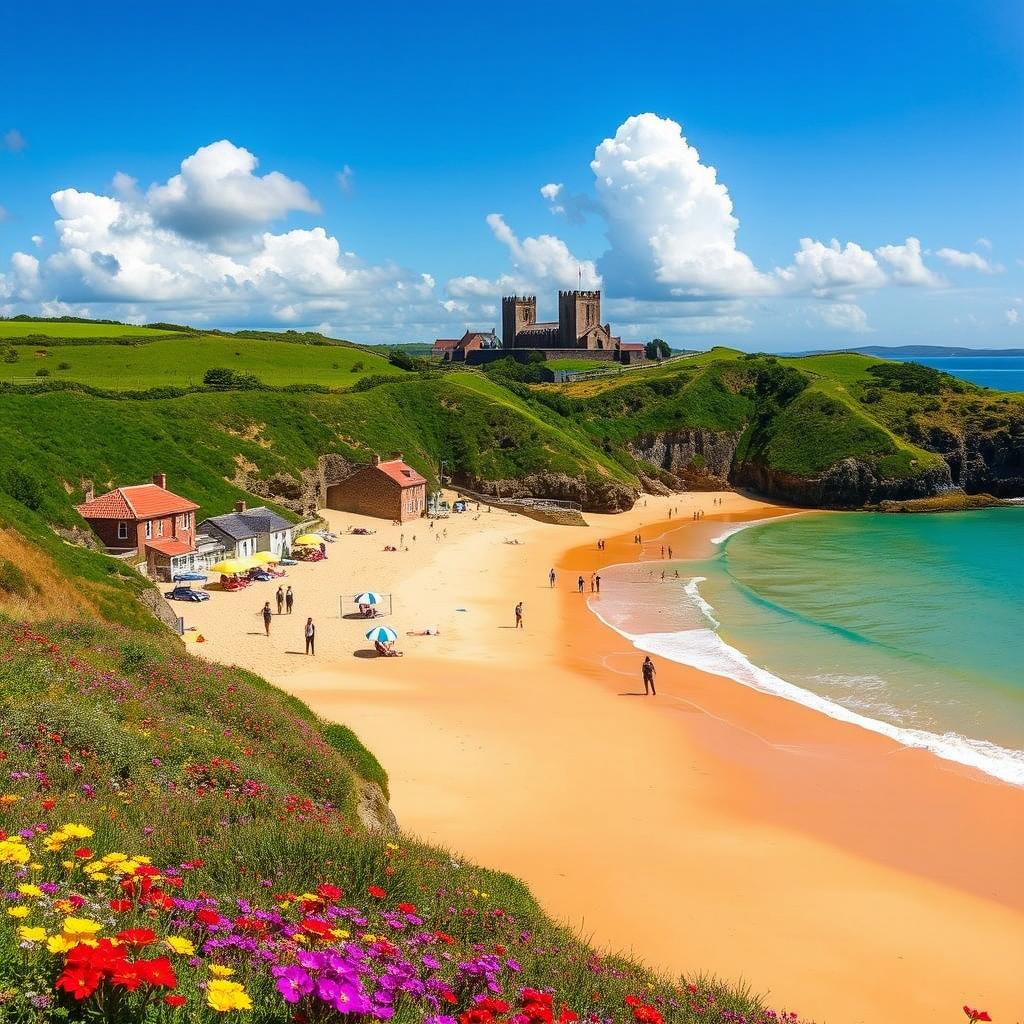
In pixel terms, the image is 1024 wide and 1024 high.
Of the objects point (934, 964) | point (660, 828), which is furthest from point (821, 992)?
point (660, 828)

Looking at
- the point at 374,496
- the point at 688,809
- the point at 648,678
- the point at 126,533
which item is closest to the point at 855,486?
the point at 374,496

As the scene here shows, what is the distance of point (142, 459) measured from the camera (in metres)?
51.8

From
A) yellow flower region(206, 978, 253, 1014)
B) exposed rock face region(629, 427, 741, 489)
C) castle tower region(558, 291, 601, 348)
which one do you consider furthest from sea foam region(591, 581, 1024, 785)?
castle tower region(558, 291, 601, 348)

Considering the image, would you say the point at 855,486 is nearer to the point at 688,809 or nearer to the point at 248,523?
the point at 248,523

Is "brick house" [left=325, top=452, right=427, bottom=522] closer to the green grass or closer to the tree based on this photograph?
the green grass

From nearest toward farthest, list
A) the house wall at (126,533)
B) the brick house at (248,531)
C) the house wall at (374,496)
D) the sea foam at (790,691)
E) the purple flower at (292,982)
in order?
1. the purple flower at (292,982)
2. the sea foam at (790,691)
3. the house wall at (126,533)
4. the brick house at (248,531)
5. the house wall at (374,496)

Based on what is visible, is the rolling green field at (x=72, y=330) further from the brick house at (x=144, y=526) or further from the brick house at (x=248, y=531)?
the brick house at (x=144, y=526)

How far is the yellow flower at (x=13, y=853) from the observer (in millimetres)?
6272

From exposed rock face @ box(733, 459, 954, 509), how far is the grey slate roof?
57.6 m

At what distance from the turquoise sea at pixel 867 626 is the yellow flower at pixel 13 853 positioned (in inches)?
848

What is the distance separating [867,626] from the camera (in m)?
37.5

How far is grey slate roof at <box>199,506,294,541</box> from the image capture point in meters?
45.8

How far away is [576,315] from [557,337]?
6.50 meters

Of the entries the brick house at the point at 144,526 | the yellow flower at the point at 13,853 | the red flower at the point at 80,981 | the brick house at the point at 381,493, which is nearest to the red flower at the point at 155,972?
the red flower at the point at 80,981
